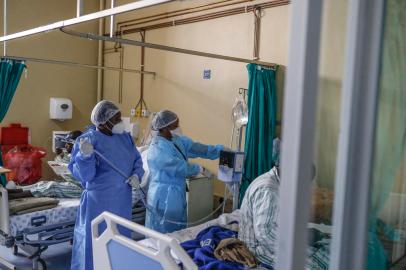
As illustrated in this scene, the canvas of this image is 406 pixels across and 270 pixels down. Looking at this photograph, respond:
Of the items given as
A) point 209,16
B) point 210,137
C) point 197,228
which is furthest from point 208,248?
point 209,16

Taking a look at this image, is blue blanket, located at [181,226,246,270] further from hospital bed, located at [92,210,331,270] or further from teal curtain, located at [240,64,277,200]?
teal curtain, located at [240,64,277,200]

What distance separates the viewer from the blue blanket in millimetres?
2111

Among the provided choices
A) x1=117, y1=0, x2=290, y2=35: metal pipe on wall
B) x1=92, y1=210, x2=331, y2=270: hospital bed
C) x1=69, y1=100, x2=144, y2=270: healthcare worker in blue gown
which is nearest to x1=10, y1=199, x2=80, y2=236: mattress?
x1=69, y1=100, x2=144, y2=270: healthcare worker in blue gown

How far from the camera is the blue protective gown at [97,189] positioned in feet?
9.14

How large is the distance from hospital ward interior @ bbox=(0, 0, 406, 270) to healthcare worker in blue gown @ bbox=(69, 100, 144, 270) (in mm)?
11

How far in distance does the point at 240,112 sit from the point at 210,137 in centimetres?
81

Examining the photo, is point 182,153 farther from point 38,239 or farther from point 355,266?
point 355,266

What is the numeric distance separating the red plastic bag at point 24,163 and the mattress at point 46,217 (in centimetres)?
179

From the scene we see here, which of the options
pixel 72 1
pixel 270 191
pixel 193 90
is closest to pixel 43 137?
pixel 72 1

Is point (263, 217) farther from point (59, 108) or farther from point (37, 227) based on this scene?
Answer: point (59, 108)

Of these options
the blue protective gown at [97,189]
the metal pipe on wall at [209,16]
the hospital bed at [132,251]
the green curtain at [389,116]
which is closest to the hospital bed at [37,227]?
the blue protective gown at [97,189]

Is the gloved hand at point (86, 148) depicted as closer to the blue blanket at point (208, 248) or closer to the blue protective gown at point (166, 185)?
the blue protective gown at point (166, 185)

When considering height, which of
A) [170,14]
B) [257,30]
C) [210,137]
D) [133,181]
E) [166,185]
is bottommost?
[166,185]

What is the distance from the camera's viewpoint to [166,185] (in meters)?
3.32
